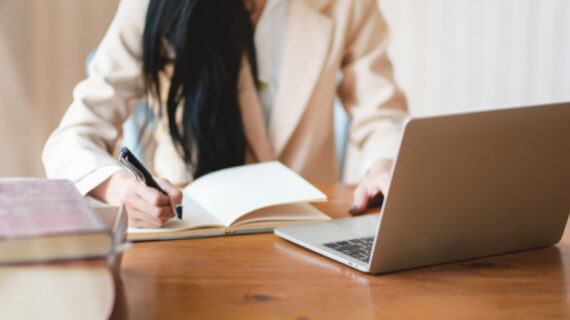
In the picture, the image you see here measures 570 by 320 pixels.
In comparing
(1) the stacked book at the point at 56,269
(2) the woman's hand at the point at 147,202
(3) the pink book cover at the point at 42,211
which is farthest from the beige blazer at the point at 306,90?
(1) the stacked book at the point at 56,269

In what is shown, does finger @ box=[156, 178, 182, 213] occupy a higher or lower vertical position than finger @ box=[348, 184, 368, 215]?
higher

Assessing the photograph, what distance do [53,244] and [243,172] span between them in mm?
614

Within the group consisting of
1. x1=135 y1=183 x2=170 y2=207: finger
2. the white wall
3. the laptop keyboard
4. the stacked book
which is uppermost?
the stacked book

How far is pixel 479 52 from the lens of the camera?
236 centimetres

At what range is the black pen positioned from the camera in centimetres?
71

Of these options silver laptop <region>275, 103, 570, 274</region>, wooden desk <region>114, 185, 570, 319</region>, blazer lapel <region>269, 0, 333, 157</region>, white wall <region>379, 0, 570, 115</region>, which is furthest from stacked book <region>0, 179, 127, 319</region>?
white wall <region>379, 0, 570, 115</region>

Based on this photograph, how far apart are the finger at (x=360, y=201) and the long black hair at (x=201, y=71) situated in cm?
44

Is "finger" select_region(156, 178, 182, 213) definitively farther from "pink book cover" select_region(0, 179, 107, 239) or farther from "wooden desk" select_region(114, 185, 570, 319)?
→ "pink book cover" select_region(0, 179, 107, 239)

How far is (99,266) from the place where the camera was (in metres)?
0.40

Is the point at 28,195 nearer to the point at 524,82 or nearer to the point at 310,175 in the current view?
the point at 310,175

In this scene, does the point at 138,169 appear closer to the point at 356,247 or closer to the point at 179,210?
the point at 179,210

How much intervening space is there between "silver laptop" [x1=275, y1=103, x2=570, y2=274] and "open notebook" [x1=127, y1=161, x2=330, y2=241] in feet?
0.32

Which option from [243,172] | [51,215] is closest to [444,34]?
[243,172]

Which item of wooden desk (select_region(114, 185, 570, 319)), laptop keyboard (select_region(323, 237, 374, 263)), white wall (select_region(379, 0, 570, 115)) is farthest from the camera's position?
white wall (select_region(379, 0, 570, 115))
